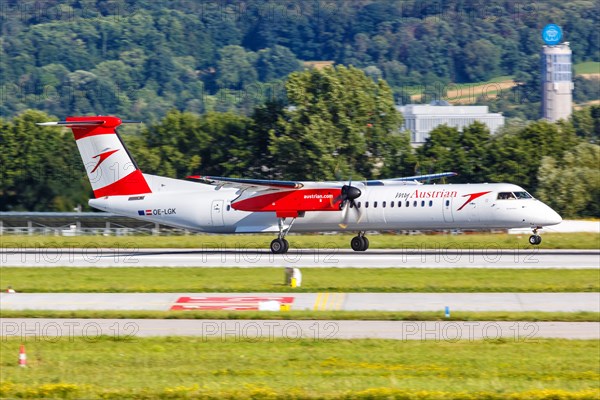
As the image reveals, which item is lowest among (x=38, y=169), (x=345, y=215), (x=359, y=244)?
(x=359, y=244)

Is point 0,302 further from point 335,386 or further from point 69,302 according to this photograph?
point 335,386

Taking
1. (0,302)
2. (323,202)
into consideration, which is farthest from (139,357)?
(323,202)

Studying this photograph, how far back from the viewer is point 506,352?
1798cm

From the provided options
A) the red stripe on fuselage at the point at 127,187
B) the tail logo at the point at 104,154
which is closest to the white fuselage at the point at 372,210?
the red stripe on fuselage at the point at 127,187

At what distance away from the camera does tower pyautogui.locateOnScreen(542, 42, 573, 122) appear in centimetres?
17225

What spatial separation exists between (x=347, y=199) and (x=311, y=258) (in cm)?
323

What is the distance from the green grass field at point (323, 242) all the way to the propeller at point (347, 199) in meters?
3.98

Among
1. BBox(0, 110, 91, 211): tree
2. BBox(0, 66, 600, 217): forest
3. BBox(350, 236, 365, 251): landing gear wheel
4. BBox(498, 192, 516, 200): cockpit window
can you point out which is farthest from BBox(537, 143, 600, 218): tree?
BBox(0, 110, 91, 211): tree

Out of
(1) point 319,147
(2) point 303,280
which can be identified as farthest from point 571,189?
(2) point 303,280

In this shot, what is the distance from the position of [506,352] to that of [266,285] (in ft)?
37.1

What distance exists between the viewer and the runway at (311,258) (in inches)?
1326

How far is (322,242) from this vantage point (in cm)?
4522

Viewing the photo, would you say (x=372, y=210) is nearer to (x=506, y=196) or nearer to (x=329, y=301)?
(x=506, y=196)

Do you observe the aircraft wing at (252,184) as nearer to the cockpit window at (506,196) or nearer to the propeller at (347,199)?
the propeller at (347,199)
